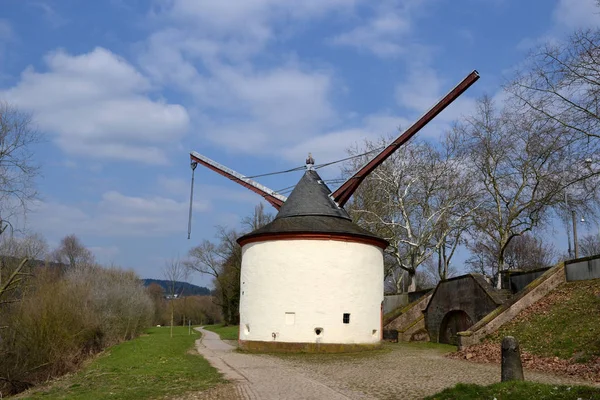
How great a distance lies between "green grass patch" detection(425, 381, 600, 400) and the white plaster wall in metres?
12.3

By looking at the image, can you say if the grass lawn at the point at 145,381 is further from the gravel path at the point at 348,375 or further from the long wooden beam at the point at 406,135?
the long wooden beam at the point at 406,135

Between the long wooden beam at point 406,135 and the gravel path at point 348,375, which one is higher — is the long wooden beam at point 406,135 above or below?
above

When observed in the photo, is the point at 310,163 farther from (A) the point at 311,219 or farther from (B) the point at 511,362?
(B) the point at 511,362

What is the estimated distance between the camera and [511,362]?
1048cm

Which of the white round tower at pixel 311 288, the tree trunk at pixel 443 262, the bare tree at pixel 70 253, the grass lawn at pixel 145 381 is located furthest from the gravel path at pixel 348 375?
the bare tree at pixel 70 253

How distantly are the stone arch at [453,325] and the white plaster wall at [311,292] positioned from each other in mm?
4012

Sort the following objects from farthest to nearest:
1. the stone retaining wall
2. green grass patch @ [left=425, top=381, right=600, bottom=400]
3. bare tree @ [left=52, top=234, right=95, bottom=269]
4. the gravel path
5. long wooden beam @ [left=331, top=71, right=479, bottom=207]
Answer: bare tree @ [left=52, top=234, right=95, bottom=269] → long wooden beam @ [left=331, top=71, right=479, bottom=207] → the stone retaining wall → the gravel path → green grass patch @ [left=425, top=381, right=600, bottom=400]

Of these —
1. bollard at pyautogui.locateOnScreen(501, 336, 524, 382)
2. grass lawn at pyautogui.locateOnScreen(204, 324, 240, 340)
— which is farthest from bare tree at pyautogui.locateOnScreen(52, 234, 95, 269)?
bollard at pyautogui.locateOnScreen(501, 336, 524, 382)

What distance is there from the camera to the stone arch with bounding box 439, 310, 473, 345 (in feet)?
80.3

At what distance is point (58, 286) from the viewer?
26.1 m

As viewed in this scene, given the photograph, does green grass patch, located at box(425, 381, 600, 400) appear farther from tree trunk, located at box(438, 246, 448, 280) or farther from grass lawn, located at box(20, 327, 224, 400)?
tree trunk, located at box(438, 246, 448, 280)

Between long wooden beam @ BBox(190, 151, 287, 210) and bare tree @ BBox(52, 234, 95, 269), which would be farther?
bare tree @ BBox(52, 234, 95, 269)

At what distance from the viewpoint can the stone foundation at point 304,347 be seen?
21.6 m

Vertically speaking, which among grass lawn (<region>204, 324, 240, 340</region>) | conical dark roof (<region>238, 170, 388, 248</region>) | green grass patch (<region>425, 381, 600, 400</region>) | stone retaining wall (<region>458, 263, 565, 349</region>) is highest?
conical dark roof (<region>238, 170, 388, 248</region>)
